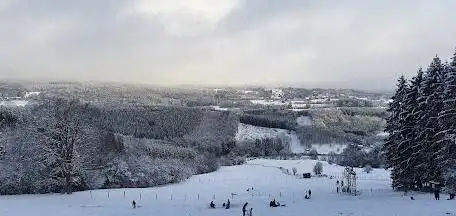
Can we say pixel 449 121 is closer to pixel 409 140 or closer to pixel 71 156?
pixel 409 140

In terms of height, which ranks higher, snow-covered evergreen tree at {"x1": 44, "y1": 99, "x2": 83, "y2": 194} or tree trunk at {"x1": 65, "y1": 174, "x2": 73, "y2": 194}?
snow-covered evergreen tree at {"x1": 44, "y1": 99, "x2": 83, "y2": 194}

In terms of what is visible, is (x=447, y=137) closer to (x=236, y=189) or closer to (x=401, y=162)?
(x=401, y=162)

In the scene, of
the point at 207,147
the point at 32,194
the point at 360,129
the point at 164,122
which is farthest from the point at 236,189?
the point at 360,129

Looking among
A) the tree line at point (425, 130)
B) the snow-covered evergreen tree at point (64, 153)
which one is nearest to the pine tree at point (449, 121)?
the tree line at point (425, 130)

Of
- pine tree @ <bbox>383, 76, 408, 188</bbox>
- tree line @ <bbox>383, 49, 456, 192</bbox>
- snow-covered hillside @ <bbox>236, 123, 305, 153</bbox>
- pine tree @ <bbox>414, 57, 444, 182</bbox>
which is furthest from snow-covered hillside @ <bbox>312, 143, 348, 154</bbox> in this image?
pine tree @ <bbox>414, 57, 444, 182</bbox>

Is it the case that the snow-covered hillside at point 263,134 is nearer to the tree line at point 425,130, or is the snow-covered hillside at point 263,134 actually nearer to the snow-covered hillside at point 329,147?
the snow-covered hillside at point 329,147

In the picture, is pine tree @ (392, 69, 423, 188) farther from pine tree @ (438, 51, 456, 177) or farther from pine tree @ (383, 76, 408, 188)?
pine tree @ (438, 51, 456, 177)
